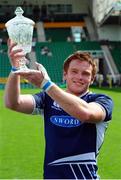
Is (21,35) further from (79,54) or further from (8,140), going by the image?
(8,140)

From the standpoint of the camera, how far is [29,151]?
38.6 feet

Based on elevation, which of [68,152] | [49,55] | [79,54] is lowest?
[49,55]

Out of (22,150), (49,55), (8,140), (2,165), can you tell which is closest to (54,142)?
(2,165)

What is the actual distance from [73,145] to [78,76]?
444mm

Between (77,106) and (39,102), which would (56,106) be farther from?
(77,106)

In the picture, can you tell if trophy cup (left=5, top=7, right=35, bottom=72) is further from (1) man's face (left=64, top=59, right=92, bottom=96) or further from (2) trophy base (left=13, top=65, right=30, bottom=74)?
(1) man's face (left=64, top=59, right=92, bottom=96)

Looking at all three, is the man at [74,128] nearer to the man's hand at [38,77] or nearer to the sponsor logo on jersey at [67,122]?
the sponsor logo on jersey at [67,122]

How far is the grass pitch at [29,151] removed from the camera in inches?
375

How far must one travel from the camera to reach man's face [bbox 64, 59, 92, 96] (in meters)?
3.49

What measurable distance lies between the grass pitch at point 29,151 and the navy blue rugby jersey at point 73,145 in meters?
5.49

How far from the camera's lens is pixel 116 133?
1502cm

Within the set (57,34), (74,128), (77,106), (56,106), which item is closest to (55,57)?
(57,34)

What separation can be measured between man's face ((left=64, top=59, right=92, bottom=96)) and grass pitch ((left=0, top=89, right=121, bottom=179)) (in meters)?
5.68

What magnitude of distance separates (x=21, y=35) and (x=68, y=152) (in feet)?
2.75
